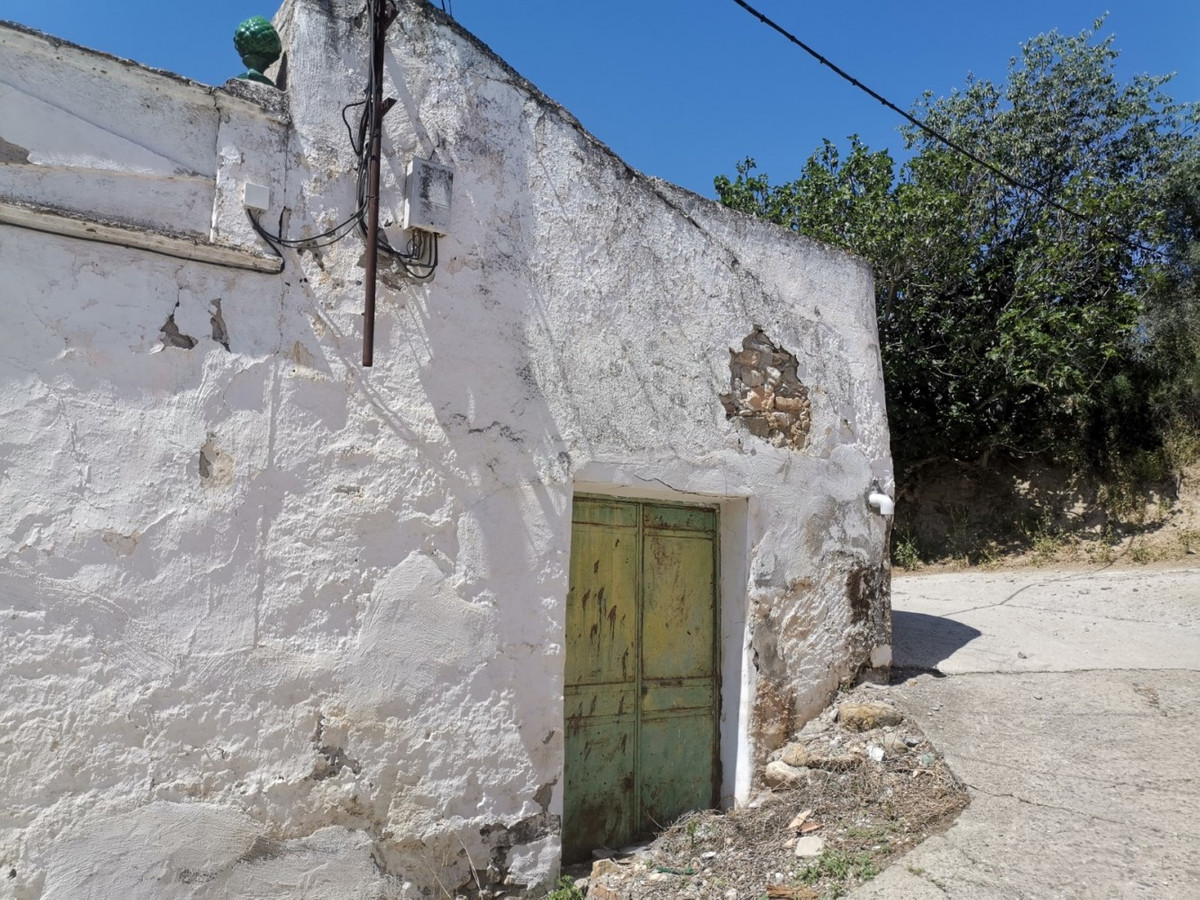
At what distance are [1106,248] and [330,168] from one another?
1168 cm

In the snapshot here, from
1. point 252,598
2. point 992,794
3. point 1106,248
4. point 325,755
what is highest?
point 1106,248

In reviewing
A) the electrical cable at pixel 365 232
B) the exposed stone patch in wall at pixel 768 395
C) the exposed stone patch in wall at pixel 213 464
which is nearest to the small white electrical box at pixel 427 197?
the electrical cable at pixel 365 232

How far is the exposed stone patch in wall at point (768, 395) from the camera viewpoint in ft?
17.2

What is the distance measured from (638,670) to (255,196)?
9.84 feet

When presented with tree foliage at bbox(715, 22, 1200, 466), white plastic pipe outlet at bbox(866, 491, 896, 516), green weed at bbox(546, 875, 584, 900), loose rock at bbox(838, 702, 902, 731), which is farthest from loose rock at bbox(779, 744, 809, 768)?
tree foliage at bbox(715, 22, 1200, 466)

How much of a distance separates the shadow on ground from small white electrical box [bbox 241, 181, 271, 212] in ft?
15.2

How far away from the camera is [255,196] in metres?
3.69

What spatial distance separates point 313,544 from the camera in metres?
3.69

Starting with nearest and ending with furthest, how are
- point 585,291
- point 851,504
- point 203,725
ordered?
point 203,725 → point 585,291 → point 851,504

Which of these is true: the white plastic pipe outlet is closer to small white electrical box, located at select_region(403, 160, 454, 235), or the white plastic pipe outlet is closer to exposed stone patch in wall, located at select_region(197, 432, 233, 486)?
small white electrical box, located at select_region(403, 160, 454, 235)

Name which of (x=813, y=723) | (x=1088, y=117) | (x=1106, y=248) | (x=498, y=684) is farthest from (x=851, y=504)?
(x=1088, y=117)

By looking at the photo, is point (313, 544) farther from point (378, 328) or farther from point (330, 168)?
point (330, 168)

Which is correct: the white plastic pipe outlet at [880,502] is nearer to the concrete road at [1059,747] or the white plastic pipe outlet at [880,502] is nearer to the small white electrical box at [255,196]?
the concrete road at [1059,747]

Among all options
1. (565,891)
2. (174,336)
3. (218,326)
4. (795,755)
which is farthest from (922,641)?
(174,336)
